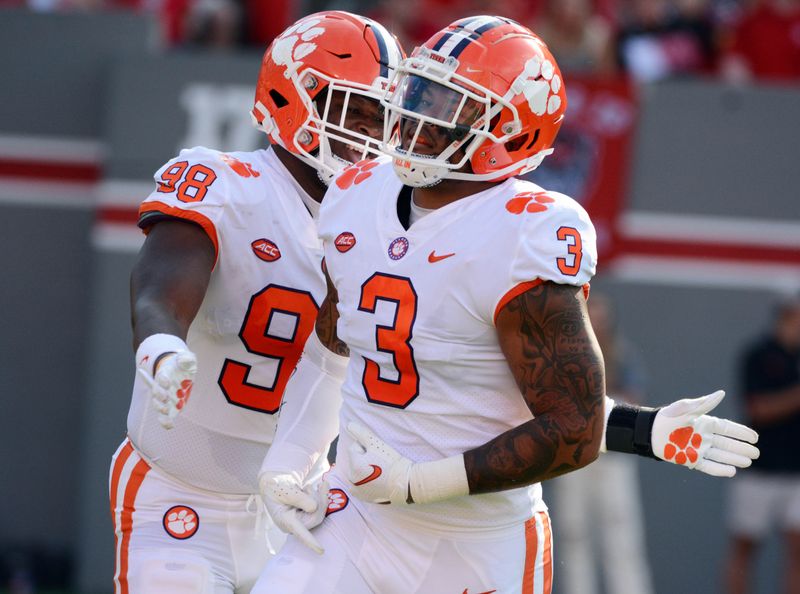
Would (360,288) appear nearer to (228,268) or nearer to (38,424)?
(228,268)

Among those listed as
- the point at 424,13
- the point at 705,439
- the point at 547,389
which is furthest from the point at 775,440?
the point at 547,389

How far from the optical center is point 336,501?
131 inches

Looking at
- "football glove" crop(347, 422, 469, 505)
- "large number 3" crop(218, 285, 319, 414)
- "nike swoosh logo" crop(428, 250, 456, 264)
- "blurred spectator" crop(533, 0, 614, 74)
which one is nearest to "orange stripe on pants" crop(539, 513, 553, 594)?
"football glove" crop(347, 422, 469, 505)

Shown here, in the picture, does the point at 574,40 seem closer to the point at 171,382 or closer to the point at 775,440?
the point at 775,440

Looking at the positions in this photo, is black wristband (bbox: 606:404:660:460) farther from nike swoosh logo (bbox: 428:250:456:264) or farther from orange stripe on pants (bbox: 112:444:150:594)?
orange stripe on pants (bbox: 112:444:150:594)

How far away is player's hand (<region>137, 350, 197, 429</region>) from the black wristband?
A: 44.1 inches

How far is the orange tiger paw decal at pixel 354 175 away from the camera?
11.2 ft

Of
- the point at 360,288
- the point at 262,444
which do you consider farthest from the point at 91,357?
the point at 360,288

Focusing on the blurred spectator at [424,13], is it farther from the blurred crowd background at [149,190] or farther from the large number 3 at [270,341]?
the large number 3 at [270,341]

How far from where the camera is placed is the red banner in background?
801cm

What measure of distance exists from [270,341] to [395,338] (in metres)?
0.60

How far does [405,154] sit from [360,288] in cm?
33

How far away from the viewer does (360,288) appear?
10.6 feet

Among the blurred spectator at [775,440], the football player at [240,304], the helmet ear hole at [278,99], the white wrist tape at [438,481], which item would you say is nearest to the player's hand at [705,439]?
the white wrist tape at [438,481]
